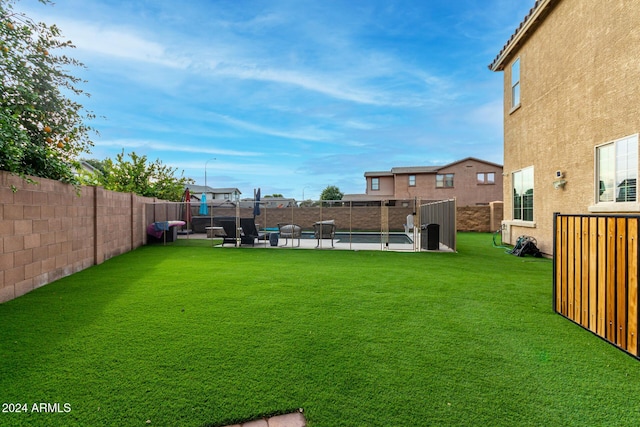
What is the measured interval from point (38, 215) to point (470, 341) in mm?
7318

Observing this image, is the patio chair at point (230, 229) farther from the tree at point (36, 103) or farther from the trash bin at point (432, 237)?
the trash bin at point (432, 237)

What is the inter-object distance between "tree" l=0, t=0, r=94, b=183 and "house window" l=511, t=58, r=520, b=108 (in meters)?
13.0

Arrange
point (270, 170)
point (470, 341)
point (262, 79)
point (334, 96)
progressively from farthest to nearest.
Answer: point (270, 170)
point (334, 96)
point (262, 79)
point (470, 341)

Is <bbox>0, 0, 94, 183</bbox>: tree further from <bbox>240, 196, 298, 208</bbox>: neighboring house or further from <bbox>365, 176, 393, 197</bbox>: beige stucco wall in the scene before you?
<bbox>365, 176, 393, 197</bbox>: beige stucco wall

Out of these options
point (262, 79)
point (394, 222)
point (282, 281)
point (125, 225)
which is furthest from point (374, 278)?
point (394, 222)

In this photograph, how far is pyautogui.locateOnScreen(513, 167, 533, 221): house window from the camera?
391 inches

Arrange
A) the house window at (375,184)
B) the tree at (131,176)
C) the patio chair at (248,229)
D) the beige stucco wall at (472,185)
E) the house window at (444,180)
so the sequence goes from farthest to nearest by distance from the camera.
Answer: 1. the house window at (375,184)
2. the house window at (444,180)
3. the beige stucco wall at (472,185)
4. the tree at (131,176)
5. the patio chair at (248,229)

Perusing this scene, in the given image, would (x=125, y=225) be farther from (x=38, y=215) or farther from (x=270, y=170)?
(x=270, y=170)

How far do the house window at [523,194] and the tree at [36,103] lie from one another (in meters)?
12.4

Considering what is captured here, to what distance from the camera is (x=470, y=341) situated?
3.32 meters

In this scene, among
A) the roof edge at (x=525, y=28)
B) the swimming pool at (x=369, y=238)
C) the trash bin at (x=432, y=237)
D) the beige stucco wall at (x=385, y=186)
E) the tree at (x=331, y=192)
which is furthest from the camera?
the tree at (x=331, y=192)

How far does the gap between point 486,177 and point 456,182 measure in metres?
2.74

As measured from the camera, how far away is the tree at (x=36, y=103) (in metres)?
4.92

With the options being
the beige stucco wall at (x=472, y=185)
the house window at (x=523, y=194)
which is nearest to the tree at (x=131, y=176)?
the house window at (x=523, y=194)
